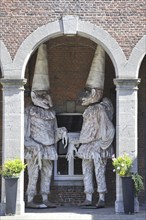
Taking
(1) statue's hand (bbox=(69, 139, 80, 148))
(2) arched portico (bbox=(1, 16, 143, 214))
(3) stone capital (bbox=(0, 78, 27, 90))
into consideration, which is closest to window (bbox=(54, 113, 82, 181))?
(1) statue's hand (bbox=(69, 139, 80, 148))

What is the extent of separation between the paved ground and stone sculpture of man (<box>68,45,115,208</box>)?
57 centimetres

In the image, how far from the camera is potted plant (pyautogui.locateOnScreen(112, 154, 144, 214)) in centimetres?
1585

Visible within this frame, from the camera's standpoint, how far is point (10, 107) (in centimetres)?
1608

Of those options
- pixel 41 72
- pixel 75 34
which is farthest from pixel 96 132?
pixel 75 34

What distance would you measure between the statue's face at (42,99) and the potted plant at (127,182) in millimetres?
2448

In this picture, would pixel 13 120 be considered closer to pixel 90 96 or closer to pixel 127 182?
pixel 90 96

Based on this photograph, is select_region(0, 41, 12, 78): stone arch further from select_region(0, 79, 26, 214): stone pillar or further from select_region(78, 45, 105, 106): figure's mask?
select_region(78, 45, 105, 106): figure's mask

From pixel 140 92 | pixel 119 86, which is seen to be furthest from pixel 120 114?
pixel 140 92

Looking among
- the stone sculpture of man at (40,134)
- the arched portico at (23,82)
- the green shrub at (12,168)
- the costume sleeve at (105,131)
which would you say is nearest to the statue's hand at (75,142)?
the stone sculpture of man at (40,134)

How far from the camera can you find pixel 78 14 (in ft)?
53.3

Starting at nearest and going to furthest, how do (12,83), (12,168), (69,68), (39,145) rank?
(12,168) → (12,83) → (39,145) → (69,68)

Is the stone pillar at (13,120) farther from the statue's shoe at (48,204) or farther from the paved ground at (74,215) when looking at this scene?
the statue's shoe at (48,204)

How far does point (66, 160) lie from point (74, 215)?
7.57 ft

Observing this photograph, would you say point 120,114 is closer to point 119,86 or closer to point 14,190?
point 119,86
